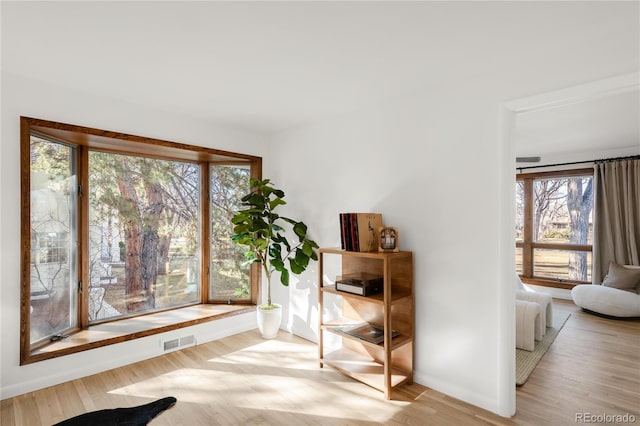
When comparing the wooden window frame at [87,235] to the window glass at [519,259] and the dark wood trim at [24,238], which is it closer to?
the dark wood trim at [24,238]

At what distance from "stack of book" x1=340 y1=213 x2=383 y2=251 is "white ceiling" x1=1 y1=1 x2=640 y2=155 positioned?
3.41ft

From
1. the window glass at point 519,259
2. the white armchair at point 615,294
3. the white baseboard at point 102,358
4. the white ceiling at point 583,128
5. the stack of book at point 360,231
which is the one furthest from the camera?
the window glass at point 519,259

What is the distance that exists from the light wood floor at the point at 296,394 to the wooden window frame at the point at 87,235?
29 centimetres

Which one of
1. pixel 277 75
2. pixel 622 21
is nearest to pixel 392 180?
pixel 277 75

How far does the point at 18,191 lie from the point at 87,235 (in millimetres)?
796

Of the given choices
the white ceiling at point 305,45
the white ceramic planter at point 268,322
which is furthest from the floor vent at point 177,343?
the white ceiling at point 305,45

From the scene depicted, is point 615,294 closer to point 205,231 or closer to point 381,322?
point 381,322

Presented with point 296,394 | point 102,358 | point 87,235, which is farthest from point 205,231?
point 296,394

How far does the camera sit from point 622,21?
1.70 metres

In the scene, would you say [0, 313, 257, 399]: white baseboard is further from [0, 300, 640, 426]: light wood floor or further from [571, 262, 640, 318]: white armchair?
[571, 262, 640, 318]: white armchair

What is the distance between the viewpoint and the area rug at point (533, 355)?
2.64 m

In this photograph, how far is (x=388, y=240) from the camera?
2.47 metres

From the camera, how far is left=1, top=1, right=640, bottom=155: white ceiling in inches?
63.0
